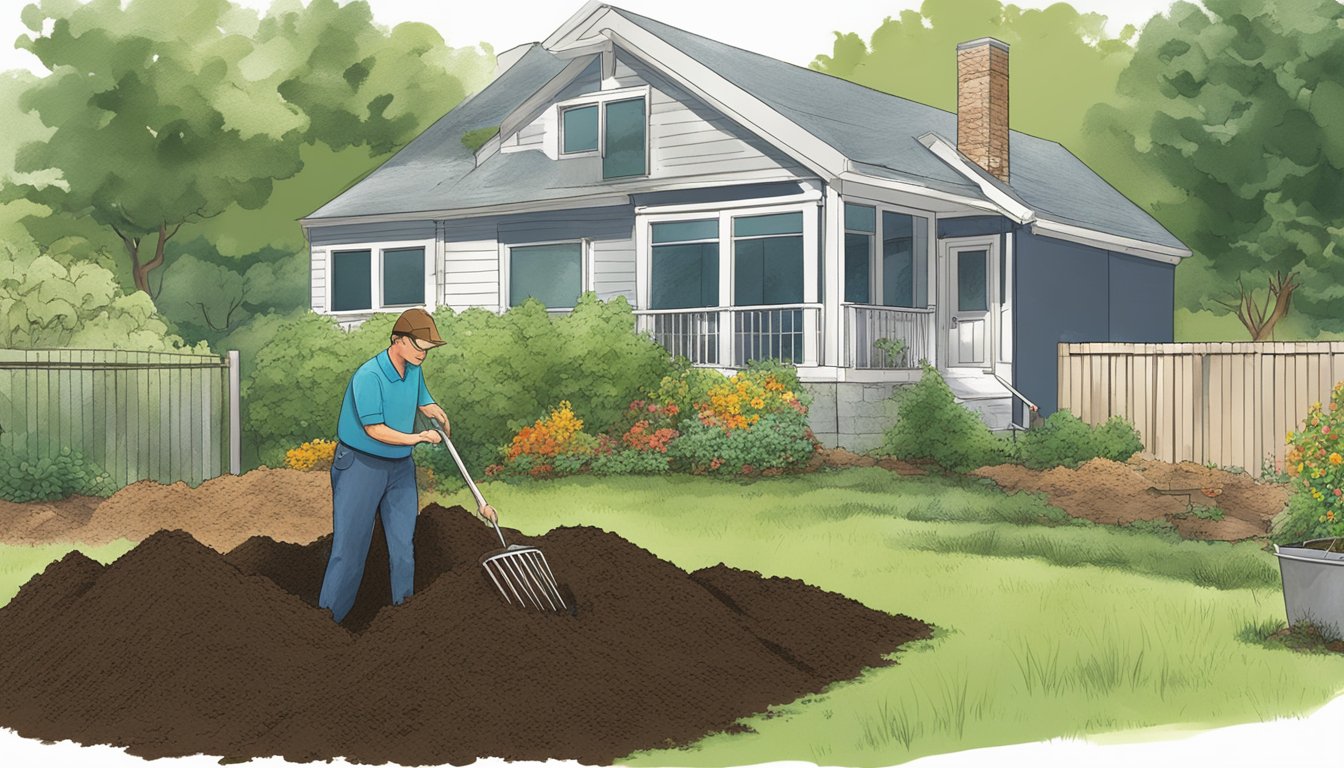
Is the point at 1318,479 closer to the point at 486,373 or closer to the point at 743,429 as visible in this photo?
the point at 743,429

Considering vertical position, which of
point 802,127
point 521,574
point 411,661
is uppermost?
point 802,127

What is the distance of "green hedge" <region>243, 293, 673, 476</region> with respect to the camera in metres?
17.1

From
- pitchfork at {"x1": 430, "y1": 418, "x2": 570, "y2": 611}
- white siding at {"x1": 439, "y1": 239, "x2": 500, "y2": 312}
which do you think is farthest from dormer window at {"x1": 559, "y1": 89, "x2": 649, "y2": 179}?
pitchfork at {"x1": 430, "y1": 418, "x2": 570, "y2": 611}

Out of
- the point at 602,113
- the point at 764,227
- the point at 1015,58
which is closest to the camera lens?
the point at 764,227

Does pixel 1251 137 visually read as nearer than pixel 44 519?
No

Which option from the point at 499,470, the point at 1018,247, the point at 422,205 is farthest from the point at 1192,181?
the point at 499,470

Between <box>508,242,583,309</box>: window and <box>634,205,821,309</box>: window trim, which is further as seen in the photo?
<box>508,242,583,309</box>: window

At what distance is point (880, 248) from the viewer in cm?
1948

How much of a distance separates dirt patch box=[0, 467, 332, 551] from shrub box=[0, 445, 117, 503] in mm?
448

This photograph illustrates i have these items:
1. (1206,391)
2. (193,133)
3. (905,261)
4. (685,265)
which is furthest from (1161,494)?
(193,133)

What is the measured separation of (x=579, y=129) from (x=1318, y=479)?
14.9 meters

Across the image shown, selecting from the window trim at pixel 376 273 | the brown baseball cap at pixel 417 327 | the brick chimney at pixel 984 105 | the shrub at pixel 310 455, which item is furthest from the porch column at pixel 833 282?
the brown baseball cap at pixel 417 327

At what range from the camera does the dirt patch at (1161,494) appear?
1362 centimetres

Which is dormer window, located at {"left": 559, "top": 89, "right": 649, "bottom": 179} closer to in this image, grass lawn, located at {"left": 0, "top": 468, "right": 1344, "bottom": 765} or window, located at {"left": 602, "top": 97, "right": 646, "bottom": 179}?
window, located at {"left": 602, "top": 97, "right": 646, "bottom": 179}
